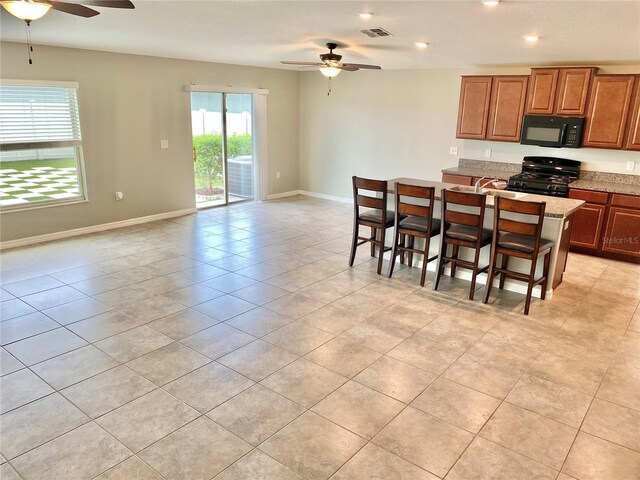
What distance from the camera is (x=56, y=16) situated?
12.5 feet

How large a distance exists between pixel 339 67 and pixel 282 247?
221 centimetres

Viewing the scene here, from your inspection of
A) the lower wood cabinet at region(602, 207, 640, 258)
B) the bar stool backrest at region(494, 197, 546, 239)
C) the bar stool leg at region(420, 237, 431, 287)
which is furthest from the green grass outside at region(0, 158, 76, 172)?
the lower wood cabinet at region(602, 207, 640, 258)

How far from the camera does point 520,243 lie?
393 cm

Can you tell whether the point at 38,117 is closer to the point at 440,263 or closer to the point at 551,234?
the point at 440,263

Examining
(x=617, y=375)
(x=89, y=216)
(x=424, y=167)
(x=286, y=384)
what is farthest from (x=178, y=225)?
(x=617, y=375)

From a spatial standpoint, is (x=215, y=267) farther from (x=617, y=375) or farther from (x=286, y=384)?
(x=617, y=375)

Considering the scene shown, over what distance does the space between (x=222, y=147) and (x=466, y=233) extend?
16.1ft

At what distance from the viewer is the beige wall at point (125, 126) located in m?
5.55

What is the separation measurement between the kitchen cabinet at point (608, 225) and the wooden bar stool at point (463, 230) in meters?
1.87

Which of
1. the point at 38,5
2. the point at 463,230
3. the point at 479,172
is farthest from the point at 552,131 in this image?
the point at 38,5

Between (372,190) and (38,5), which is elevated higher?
(38,5)

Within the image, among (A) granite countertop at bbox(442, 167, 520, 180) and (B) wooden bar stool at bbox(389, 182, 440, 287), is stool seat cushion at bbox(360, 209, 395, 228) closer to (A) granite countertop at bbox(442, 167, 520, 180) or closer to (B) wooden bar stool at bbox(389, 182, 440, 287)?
(B) wooden bar stool at bbox(389, 182, 440, 287)

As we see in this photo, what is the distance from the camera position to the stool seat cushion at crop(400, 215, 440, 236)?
176 inches

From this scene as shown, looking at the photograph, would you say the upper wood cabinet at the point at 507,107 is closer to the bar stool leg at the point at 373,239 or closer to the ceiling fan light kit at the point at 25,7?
the bar stool leg at the point at 373,239
